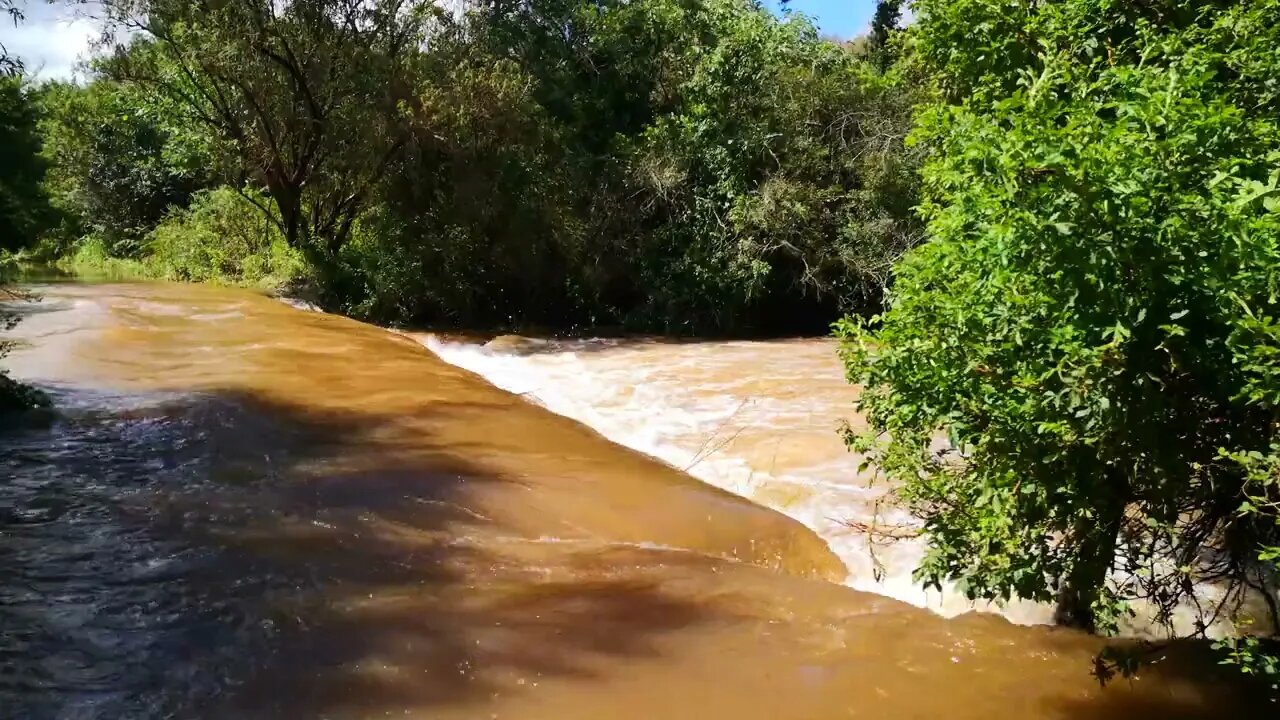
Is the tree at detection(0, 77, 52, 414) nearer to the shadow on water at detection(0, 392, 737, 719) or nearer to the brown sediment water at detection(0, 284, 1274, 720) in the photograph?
the brown sediment water at detection(0, 284, 1274, 720)

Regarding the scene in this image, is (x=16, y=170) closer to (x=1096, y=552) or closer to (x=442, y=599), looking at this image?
(x=442, y=599)

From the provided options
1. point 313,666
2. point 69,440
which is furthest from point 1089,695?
point 69,440

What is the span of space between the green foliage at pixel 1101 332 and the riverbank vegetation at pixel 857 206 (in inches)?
0.6

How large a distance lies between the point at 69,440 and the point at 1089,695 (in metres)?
8.48

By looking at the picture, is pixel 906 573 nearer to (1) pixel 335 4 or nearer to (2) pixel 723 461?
(2) pixel 723 461

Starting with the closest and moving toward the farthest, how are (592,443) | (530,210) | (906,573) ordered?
(906,573)
(592,443)
(530,210)

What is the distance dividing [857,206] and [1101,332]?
48.7 ft

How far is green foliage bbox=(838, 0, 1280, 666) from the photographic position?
322 centimetres

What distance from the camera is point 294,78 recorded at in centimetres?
2033

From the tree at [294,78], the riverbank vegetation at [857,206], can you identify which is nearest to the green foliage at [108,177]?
the riverbank vegetation at [857,206]

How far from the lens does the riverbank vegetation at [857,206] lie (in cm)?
335

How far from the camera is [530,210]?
1827 centimetres

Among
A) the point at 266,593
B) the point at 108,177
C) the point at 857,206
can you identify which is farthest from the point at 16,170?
the point at 108,177

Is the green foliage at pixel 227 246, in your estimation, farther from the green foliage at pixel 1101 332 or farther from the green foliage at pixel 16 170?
the green foliage at pixel 1101 332
